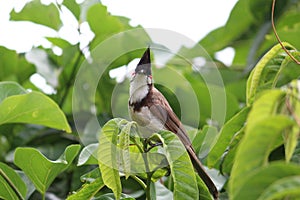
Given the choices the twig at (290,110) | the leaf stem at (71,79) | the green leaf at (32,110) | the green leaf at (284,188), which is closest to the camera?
the green leaf at (284,188)

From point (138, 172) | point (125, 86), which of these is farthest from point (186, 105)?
point (138, 172)

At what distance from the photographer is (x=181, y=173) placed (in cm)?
100

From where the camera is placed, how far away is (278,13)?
2389 millimetres

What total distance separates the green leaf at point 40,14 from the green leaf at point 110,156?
1.31 metres

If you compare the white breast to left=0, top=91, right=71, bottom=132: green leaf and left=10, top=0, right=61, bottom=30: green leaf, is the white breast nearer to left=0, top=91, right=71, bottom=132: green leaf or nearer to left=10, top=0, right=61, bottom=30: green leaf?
left=0, top=91, right=71, bottom=132: green leaf

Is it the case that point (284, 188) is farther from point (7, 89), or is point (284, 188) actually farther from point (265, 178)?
point (7, 89)

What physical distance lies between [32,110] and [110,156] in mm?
531

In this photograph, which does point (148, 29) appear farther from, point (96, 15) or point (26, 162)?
point (26, 162)

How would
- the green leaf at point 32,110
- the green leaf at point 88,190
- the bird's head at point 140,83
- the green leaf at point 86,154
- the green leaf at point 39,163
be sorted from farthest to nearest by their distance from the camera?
the bird's head at point 140,83 → the green leaf at point 32,110 → the green leaf at point 39,163 → the green leaf at point 86,154 → the green leaf at point 88,190

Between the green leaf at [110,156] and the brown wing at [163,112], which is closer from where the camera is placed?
the green leaf at [110,156]

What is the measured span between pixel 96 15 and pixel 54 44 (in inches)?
9.2

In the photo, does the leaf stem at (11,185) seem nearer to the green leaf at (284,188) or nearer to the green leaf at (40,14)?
the green leaf at (284,188)

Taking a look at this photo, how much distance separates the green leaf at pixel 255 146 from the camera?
2.31 ft

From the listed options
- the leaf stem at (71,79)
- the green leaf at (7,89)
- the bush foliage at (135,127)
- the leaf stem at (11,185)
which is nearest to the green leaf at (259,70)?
the bush foliage at (135,127)
